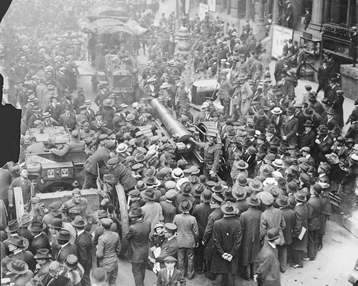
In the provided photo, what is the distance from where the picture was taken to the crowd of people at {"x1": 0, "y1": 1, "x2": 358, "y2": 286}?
824 cm

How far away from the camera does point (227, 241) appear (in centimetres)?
865

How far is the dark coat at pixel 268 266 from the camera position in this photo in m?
7.99

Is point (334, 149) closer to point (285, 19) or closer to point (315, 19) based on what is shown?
point (315, 19)

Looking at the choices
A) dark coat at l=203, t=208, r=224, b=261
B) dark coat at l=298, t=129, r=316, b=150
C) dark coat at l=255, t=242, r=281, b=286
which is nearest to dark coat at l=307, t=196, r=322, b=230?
dark coat at l=203, t=208, r=224, b=261

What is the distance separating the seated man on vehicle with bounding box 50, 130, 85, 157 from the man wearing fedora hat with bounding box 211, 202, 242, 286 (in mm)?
3849

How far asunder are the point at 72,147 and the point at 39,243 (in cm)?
338

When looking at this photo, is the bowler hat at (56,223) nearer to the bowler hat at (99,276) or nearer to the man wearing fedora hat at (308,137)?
the bowler hat at (99,276)

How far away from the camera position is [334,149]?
1234 cm

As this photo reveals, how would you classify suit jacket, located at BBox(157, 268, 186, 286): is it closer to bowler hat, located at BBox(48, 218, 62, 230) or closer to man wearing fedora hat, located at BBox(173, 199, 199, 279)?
man wearing fedora hat, located at BBox(173, 199, 199, 279)

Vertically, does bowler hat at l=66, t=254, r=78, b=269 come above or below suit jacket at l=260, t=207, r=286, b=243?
above

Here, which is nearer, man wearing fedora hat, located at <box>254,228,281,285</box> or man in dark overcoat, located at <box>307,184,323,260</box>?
man wearing fedora hat, located at <box>254,228,281,285</box>

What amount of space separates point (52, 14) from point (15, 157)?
30.9m

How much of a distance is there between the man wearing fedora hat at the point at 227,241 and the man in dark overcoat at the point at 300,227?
1265 mm

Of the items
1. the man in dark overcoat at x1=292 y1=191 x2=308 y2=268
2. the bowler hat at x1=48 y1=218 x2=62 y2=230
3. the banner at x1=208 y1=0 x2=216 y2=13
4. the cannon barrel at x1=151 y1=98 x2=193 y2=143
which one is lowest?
the man in dark overcoat at x1=292 y1=191 x2=308 y2=268
